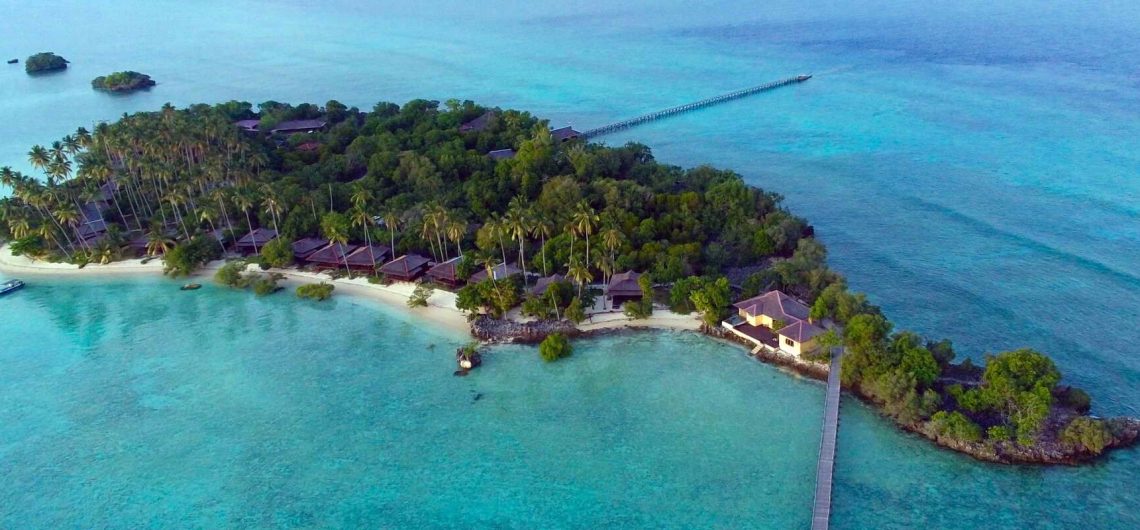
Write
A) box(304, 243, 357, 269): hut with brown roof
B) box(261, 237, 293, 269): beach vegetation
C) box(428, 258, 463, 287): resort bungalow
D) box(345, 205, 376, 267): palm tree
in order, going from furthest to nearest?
1. box(261, 237, 293, 269): beach vegetation
2. box(304, 243, 357, 269): hut with brown roof
3. box(345, 205, 376, 267): palm tree
4. box(428, 258, 463, 287): resort bungalow

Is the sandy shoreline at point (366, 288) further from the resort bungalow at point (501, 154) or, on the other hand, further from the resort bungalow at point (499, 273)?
the resort bungalow at point (501, 154)

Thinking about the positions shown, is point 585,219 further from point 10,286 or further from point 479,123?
point 10,286

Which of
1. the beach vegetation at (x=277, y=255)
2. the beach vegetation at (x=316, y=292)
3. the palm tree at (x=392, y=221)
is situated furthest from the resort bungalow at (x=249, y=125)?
the beach vegetation at (x=316, y=292)

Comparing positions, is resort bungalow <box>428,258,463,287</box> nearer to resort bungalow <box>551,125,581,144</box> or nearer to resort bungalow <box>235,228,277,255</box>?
resort bungalow <box>235,228,277,255</box>

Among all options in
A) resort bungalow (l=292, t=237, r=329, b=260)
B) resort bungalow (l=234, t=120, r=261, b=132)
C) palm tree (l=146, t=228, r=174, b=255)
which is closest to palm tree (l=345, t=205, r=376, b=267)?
resort bungalow (l=292, t=237, r=329, b=260)

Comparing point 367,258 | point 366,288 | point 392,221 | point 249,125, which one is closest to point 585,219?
point 392,221

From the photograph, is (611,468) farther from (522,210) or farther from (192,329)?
(192,329)

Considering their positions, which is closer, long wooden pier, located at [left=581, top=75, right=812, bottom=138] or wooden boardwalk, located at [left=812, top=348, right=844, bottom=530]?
wooden boardwalk, located at [left=812, top=348, right=844, bottom=530]
